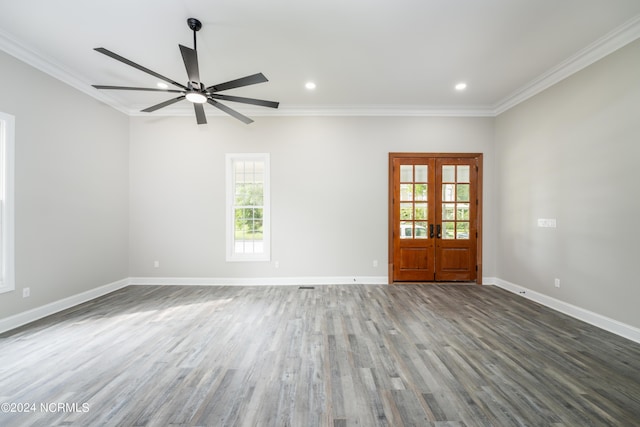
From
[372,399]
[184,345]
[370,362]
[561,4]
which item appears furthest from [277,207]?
[561,4]

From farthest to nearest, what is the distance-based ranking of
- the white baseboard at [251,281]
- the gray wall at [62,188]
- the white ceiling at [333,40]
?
the white baseboard at [251,281] → the gray wall at [62,188] → the white ceiling at [333,40]

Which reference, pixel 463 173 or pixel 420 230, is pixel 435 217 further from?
pixel 463 173

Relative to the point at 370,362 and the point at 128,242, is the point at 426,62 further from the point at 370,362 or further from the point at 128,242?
the point at 128,242

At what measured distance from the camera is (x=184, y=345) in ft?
8.61

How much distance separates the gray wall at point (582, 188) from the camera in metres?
2.82

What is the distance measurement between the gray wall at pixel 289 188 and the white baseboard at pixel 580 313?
2.15 ft

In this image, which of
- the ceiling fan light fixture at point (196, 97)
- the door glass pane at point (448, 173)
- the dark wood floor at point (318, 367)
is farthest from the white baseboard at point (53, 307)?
the door glass pane at point (448, 173)

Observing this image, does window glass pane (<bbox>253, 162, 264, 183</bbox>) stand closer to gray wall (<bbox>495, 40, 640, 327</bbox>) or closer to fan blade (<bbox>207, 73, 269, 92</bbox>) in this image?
fan blade (<bbox>207, 73, 269, 92</bbox>)

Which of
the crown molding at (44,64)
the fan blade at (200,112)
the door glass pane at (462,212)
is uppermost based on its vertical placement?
the crown molding at (44,64)

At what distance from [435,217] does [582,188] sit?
6.72 ft

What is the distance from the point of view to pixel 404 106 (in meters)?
4.82

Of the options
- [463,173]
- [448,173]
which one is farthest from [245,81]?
[463,173]

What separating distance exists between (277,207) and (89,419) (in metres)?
3.64

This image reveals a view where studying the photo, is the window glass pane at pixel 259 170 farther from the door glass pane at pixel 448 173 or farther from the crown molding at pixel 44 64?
the door glass pane at pixel 448 173
